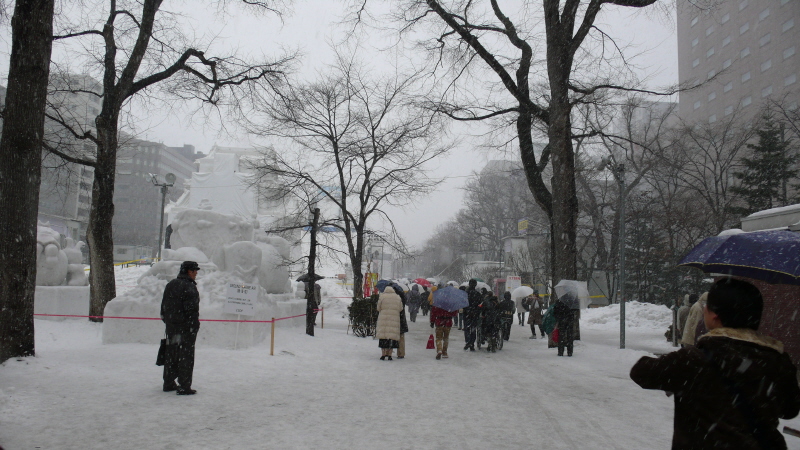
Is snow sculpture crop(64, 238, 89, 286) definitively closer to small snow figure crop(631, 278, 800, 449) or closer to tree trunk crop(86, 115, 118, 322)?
tree trunk crop(86, 115, 118, 322)

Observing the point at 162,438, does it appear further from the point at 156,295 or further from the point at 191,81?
the point at 191,81

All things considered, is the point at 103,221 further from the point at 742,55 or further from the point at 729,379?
the point at 742,55

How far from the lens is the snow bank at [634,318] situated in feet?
72.6

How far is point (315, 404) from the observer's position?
733 centimetres

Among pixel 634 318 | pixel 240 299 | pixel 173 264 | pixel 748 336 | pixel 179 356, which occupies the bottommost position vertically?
pixel 634 318

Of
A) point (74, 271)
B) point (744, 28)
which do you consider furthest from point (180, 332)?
point (744, 28)

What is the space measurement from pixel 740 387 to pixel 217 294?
11218mm

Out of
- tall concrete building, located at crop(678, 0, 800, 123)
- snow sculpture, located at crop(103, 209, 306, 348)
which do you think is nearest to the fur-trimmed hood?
snow sculpture, located at crop(103, 209, 306, 348)

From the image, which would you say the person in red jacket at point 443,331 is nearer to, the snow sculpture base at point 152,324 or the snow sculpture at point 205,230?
the snow sculpture base at point 152,324

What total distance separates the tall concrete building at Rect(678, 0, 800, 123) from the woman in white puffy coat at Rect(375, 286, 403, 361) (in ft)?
132

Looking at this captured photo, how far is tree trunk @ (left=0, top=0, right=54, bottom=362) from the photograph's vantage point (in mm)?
8109

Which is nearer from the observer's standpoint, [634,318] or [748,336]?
[748,336]

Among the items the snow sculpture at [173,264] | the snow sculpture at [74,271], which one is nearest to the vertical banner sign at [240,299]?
the snow sculpture at [173,264]

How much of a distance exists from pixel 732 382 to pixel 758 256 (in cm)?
400
